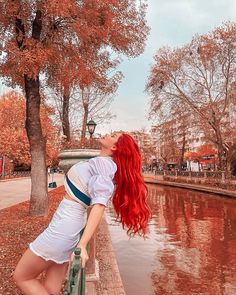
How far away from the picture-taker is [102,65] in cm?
1243

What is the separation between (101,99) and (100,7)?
1545 centimetres

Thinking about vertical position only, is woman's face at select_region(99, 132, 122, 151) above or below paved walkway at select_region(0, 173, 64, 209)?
above

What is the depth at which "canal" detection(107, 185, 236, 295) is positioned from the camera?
6.86 m

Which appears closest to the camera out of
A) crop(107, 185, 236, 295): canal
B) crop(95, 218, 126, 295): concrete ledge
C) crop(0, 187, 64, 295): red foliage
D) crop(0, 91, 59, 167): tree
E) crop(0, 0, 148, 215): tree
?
crop(0, 187, 64, 295): red foliage

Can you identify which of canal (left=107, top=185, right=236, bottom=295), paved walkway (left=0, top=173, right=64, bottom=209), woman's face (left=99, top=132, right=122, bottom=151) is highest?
woman's face (left=99, top=132, right=122, bottom=151)

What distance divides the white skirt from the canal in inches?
176

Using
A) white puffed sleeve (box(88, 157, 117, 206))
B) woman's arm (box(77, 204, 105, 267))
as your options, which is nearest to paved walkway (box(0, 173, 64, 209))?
white puffed sleeve (box(88, 157, 117, 206))

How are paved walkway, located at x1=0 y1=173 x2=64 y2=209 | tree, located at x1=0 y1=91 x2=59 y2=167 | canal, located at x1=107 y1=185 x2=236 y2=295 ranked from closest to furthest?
canal, located at x1=107 y1=185 x2=236 y2=295
paved walkway, located at x1=0 y1=173 x2=64 y2=209
tree, located at x1=0 y1=91 x2=59 y2=167

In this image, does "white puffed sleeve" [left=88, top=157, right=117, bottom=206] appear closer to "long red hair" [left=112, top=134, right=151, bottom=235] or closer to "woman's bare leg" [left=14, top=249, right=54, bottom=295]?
"long red hair" [left=112, top=134, right=151, bottom=235]

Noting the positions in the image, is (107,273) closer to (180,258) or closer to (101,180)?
(180,258)

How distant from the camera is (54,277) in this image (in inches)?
108

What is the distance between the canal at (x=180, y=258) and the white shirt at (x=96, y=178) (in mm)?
4590

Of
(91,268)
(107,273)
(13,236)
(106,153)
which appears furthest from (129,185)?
(13,236)

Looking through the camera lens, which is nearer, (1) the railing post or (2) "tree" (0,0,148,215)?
(1) the railing post
